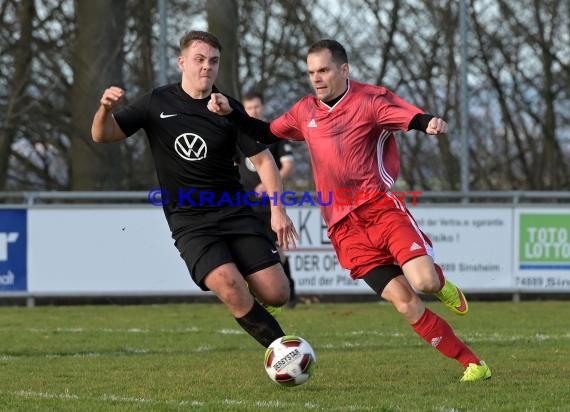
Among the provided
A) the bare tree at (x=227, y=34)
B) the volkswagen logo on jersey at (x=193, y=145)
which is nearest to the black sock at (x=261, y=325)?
the volkswagen logo on jersey at (x=193, y=145)

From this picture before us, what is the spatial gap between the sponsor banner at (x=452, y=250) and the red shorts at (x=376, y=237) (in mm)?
6305

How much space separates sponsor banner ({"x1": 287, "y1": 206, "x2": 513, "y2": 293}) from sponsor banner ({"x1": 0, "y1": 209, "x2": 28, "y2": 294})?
3084 mm

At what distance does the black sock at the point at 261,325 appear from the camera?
6633 millimetres

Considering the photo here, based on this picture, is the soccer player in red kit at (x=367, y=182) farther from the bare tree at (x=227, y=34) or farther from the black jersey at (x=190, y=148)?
the bare tree at (x=227, y=34)

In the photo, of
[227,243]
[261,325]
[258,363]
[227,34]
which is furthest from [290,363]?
[227,34]

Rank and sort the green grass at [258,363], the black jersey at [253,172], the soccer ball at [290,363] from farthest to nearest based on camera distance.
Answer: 1. the black jersey at [253,172]
2. the soccer ball at [290,363]
3. the green grass at [258,363]

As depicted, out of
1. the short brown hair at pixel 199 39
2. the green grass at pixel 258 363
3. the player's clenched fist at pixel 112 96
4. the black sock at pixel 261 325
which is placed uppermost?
the short brown hair at pixel 199 39

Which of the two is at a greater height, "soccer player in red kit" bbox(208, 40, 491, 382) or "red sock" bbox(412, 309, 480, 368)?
"soccer player in red kit" bbox(208, 40, 491, 382)

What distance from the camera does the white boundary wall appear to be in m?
13.0

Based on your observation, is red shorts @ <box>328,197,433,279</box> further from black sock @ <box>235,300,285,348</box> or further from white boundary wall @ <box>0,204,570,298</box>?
white boundary wall @ <box>0,204,570,298</box>

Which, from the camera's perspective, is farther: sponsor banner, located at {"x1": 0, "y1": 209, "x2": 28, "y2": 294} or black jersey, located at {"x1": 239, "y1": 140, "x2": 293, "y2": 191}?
sponsor banner, located at {"x1": 0, "y1": 209, "x2": 28, "y2": 294}

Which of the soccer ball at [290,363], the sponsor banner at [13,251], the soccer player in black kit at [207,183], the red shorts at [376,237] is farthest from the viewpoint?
the sponsor banner at [13,251]

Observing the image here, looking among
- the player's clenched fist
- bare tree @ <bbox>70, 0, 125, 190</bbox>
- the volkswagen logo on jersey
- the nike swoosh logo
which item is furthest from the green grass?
bare tree @ <bbox>70, 0, 125, 190</bbox>

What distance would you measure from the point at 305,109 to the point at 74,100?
328 inches
